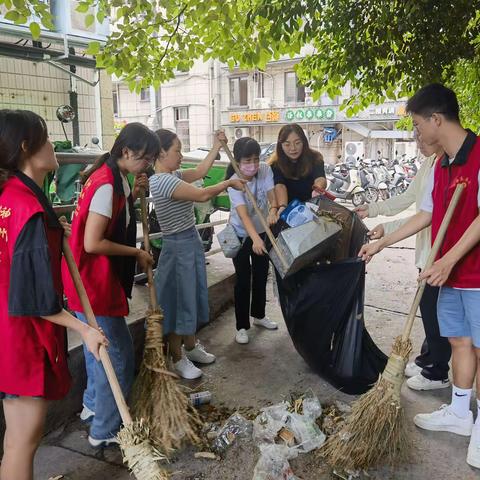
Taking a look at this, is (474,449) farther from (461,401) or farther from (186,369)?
(186,369)

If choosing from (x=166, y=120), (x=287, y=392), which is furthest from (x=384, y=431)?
(x=166, y=120)

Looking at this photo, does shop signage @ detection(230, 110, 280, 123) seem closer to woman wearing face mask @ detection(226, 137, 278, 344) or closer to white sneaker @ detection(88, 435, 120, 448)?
woman wearing face mask @ detection(226, 137, 278, 344)

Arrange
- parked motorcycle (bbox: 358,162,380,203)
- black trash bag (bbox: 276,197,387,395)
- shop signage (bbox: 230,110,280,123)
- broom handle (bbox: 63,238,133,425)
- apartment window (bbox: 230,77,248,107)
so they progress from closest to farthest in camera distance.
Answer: broom handle (bbox: 63,238,133,425) → black trash bag (bbox: 276,197,387,395) → parked motorcycle (bbox: 358,162,380,203) → shop signage (bbox: 230,110,280,123) → apartment window (bbox: 230,77,248,107)

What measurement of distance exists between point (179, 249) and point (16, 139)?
1426 mm

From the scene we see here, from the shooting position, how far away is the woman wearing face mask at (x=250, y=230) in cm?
316

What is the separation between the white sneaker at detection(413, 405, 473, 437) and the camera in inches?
92.7

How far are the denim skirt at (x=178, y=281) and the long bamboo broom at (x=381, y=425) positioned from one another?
3.80 ft

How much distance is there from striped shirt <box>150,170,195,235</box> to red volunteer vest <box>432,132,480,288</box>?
4.59 ft

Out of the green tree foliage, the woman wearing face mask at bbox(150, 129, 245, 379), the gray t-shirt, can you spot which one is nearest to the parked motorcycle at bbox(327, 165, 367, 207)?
the green tree foliage

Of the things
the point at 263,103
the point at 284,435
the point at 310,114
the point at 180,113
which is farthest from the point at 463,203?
the point at 180,113

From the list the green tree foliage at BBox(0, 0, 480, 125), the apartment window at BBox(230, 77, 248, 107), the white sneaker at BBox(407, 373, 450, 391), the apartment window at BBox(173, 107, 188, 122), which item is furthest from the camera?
the apartment window at BBox(173, 107, 188, 122)

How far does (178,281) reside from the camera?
2869 mm

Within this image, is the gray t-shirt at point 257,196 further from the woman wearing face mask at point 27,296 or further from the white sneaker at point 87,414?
the woman wearing face mask at point 27,296

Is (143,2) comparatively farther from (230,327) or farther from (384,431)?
(384,431)
